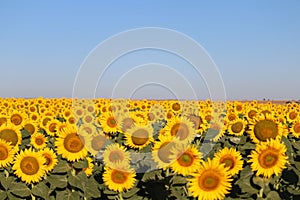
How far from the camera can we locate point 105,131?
32.5 feet

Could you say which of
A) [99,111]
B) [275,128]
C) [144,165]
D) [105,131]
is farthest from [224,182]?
[99,111]

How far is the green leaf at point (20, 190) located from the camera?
638cm

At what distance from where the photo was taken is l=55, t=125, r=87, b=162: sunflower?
6699mm

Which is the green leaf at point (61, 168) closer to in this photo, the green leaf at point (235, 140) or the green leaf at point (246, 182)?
the green leaf at point (246, 182)

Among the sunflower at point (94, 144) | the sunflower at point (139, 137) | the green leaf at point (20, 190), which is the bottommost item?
the green leaf at point (20, 190)

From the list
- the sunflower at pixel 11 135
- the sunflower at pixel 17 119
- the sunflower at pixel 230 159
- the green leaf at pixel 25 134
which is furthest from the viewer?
the sunflower at pixel 17 119

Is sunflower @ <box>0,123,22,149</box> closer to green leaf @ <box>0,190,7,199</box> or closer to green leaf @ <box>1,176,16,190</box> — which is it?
green leaf @ <box>1,176,16,190</box>

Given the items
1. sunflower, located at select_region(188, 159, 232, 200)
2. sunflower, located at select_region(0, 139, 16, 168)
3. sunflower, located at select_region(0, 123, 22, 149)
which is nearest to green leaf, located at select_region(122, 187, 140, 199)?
sunflower, located at select_region(188, 159, 232, 200)

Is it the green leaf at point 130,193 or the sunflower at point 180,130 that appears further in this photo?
the sunflower at point 180,130

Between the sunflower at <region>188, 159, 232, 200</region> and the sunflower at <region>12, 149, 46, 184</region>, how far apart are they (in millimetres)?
2615

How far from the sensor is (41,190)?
6.32m

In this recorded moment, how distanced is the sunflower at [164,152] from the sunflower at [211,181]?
0.87m

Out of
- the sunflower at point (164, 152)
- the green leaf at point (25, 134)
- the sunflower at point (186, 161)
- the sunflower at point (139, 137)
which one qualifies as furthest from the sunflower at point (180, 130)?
the green leaf at point (25, 134)

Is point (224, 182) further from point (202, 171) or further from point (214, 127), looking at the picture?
point (214, 127)
